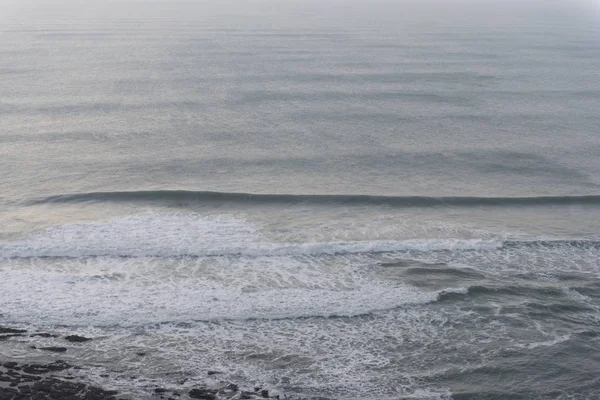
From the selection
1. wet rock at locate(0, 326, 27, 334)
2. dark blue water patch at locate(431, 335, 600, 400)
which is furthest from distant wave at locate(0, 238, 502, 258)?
dark blue water patch at locate(431, 335, 600, 400)

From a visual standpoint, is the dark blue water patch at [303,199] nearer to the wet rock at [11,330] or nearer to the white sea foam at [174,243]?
the white sea foam at [174,243]

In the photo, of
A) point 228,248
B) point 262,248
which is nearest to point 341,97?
point 262,248

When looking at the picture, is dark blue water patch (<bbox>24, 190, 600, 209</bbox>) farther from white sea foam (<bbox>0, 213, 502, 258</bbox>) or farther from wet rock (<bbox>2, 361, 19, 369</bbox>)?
wet rock (<bbox>2, 361, 19, 369</bbox>)

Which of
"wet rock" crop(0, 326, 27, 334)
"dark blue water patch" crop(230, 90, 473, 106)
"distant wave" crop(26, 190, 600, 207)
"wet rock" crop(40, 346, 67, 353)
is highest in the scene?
"dark blue water patch" crop(230, 90, 473, 106)

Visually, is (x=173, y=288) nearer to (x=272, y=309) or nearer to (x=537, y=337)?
(x=272, y=309)

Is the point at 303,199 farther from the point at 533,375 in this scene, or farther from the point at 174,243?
the point at 533,375

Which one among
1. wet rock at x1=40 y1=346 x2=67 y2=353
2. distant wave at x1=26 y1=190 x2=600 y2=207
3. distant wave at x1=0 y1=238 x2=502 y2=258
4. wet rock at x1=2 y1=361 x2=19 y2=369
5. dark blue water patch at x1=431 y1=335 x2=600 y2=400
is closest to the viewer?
wet rock at x1=2 y1=361 x2=19 y2=369

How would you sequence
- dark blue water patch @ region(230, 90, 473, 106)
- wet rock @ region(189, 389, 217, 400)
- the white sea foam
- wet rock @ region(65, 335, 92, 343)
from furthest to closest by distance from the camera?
1. dark blue water patch @ region(230, 90, 473, 106)
2. the white sea foam
3. wet rock @ region(65, 335, 92, 343)
4. wet rock @ region(189, 389, 217, 400)
